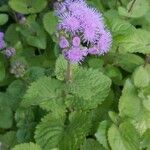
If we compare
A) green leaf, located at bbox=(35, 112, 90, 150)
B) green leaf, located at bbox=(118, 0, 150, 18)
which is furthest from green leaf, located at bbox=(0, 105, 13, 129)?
green leaf, located at bbox=(118, 0, 150, 18)

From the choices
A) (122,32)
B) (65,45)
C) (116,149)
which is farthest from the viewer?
(122,32)

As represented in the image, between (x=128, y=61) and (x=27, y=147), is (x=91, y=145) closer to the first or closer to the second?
(x=27, y=147)

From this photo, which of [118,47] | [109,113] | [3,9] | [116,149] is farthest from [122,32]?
[3,9]

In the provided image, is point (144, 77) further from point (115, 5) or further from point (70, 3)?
point (115, 5)

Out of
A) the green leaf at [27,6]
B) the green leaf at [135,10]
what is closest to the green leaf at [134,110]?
the green leaf at [135,10]

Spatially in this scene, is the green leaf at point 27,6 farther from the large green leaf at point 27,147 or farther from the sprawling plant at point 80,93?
the large green leaf at point 27,147

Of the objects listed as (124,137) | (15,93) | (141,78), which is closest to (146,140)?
(124,137)
